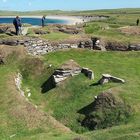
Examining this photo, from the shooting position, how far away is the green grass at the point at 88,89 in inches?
983

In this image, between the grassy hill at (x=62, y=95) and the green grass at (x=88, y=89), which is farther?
the green grass at (x=88, y=89)

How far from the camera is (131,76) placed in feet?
116

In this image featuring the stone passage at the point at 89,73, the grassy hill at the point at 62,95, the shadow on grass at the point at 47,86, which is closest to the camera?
the grassy hill at the point at 62,95

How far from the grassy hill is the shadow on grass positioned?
440 mm

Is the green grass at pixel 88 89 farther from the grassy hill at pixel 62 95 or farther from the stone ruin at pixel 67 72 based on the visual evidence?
the stone ruin at pixel 67 72

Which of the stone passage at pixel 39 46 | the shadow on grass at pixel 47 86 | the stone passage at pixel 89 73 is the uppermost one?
the stone passage at pixel 39 46

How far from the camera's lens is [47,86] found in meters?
34.6

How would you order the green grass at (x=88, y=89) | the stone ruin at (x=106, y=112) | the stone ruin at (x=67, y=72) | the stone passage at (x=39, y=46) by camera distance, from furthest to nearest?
the stone passage at (x=39, y=46) < the stone ruin at (x=67, y=72) < the stone ruin at (x=106, y=112) < the green grass at (x=88, y=89)

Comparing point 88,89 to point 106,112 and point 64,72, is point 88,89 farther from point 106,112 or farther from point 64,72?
point 106,112

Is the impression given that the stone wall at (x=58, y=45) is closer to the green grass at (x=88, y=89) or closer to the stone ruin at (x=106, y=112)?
the green grass at (x=88, y=89)

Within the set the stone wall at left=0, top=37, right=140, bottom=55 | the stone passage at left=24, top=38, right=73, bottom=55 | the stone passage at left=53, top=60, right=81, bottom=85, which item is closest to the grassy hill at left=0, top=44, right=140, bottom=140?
the stone passage at left=53, top=60, right=81, bottom=85

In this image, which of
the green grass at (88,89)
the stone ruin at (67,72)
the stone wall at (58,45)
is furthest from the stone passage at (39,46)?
the stone ruin at (67,72)

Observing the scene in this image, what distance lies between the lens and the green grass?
25.0 metres

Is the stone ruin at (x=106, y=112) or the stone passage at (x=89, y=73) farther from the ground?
the stone passage at (x=89, y=73)
